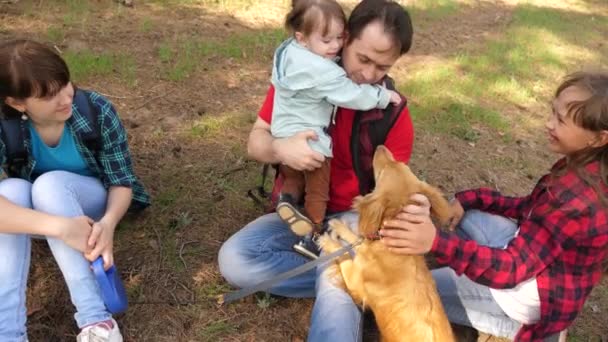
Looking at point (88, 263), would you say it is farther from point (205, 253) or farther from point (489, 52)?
→ point (489, 52)

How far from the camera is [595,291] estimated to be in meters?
3.67

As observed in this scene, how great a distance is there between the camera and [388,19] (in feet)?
8.66

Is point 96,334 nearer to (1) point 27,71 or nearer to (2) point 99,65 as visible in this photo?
(1) point 27,71

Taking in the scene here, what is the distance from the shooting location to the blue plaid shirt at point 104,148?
9.18 feet

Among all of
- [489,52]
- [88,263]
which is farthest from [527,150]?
[88,263]

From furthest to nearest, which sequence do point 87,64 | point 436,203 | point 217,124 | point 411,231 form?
point 87,64
point 217,124
point 436,203
point 411,231

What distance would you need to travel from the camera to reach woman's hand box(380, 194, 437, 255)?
2.39 metres

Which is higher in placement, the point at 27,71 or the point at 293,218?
the point at 27,71

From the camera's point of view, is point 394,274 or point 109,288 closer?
point 109,288

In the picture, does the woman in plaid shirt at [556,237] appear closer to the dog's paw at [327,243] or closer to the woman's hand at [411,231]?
the woman's hand at [411,231]

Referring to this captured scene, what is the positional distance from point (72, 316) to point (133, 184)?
2.88 feet

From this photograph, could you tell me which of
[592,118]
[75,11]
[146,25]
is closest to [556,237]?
[592,118]

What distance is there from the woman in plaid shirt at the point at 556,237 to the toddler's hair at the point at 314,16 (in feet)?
3.65

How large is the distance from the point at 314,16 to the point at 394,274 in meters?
1.51
